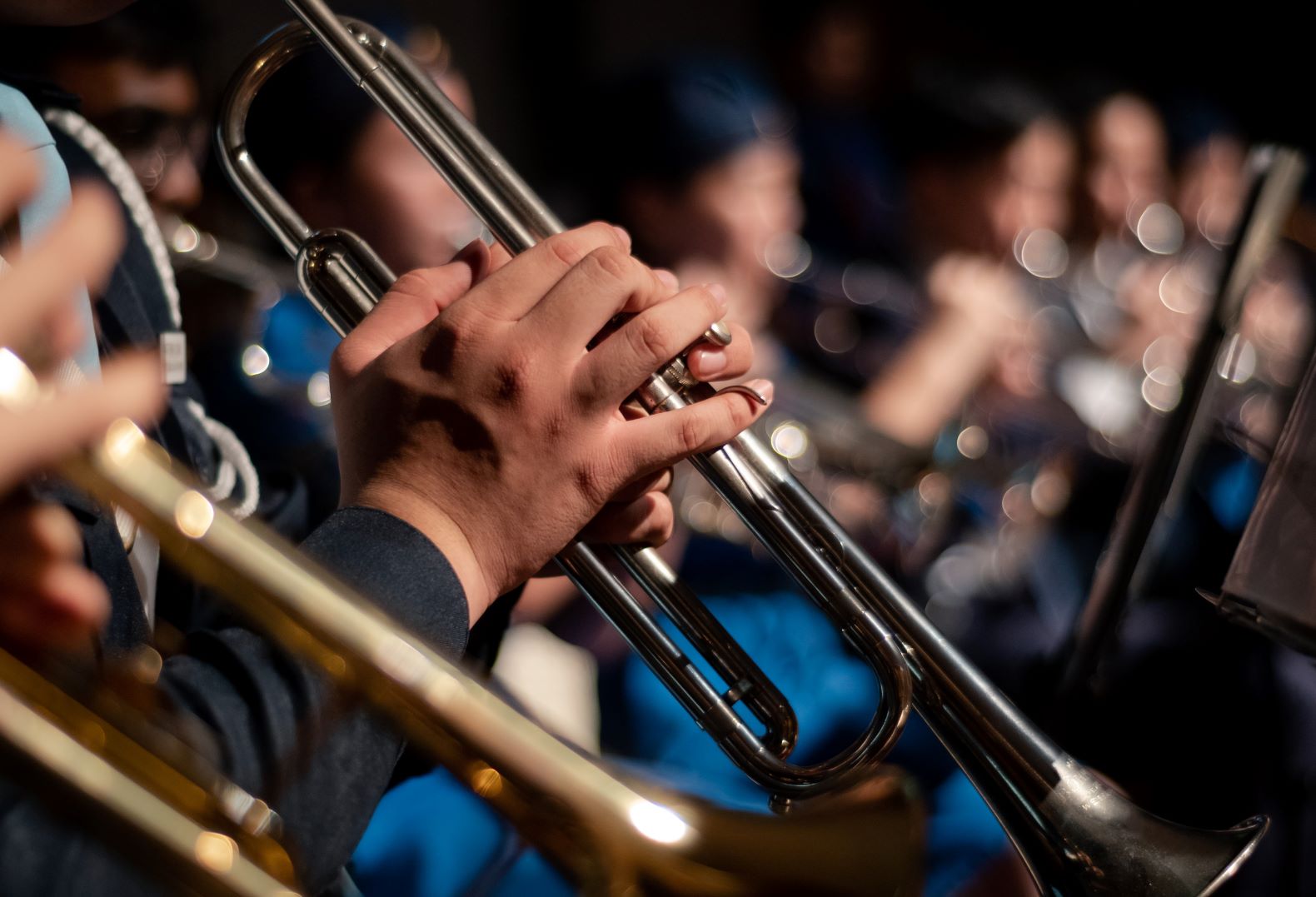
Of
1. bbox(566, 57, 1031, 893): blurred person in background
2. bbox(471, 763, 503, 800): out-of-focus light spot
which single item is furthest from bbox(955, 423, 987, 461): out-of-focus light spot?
bbox(471, 763, 503, 800): out-of-focus light spot

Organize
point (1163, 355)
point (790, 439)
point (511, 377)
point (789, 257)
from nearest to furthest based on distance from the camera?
point (511, 377) < point (790, 439) < point (789, 257) < point (1163, 355)

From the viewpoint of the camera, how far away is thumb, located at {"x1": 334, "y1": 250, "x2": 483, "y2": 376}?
26.9 inches

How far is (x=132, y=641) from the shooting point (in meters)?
0.65

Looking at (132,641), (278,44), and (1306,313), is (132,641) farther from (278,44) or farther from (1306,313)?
(1306,313)

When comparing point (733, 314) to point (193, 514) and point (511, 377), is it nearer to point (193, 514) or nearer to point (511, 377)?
point (511, 377)

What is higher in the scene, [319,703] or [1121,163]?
[319,703]

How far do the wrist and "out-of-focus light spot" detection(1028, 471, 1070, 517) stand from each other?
175cm

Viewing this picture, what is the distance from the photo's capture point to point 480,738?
21.0 inches

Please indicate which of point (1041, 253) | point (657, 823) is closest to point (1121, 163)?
point (1041, 253)

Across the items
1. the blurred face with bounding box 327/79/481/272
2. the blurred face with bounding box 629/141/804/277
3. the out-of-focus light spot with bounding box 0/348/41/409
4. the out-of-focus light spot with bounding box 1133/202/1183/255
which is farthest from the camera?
the out-of-focus light spot with bounding box 1133/202/1183/255

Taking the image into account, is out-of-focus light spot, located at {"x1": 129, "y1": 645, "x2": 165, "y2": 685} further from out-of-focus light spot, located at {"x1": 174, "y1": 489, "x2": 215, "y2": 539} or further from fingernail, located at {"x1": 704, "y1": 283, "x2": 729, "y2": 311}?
fingernail, located at {"x1": 704, "y1": 283, "x2": 729, "y2": 311}

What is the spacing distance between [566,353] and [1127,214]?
3.00 meters

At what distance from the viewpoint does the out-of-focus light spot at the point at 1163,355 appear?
8.64 ft

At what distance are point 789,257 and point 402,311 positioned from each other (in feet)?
6.33
